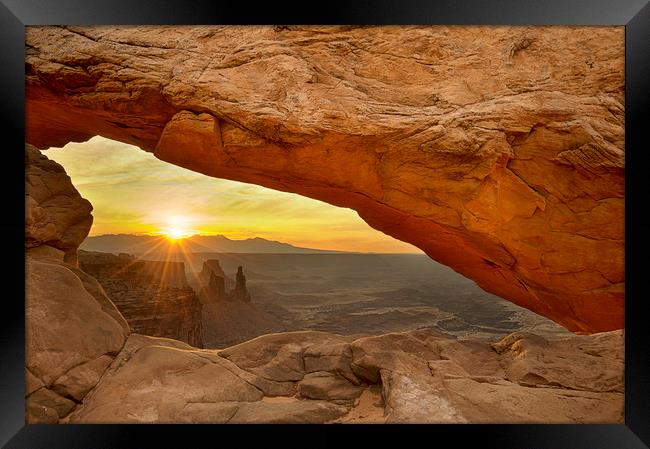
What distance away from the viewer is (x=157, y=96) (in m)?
5.46

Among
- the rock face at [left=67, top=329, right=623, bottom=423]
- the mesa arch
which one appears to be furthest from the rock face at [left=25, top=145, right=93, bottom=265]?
the rock face at [left=67, top=329, right=623, bottom=423]

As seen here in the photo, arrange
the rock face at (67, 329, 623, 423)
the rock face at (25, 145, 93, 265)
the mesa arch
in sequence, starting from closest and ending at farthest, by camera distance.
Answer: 1. the rock face at (67, 329, 623, 423)
2. the mesa arch
3. the rock face at (25, 145, 93, 265)

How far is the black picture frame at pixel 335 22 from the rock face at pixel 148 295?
1627 cm

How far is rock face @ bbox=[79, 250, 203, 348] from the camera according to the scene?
63.6 feet

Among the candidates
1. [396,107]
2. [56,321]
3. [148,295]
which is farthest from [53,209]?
[148,295]

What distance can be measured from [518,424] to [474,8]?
533cm

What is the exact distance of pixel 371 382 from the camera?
533 cm

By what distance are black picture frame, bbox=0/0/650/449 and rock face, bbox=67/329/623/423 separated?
0.15m

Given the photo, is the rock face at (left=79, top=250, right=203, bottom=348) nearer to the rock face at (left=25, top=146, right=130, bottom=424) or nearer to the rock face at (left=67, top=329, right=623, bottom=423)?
the rock face at (left=25, top=146, right=130, bottom=424)

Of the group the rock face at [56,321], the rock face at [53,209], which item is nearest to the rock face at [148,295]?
the rock face at [53,209]

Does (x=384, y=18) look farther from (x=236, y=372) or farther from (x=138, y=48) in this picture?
(x=236, y=372)

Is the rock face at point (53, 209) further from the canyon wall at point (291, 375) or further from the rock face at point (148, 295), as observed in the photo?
the rock face at point (148, 295)

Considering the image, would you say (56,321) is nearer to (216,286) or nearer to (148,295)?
(148,295)

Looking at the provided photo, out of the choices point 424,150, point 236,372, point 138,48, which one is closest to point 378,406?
point 236,372
